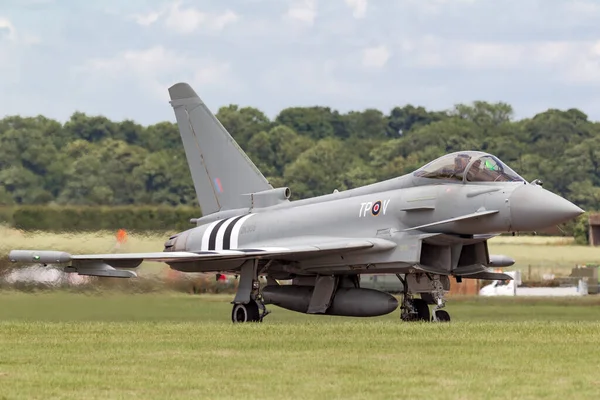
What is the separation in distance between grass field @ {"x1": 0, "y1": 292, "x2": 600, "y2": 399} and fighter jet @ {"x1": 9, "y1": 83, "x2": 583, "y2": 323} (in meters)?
1.70

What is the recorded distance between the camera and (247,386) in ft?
35.6

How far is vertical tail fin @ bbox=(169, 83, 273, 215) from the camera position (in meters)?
22.9

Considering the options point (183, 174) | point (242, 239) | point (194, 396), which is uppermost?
point (183, 174)

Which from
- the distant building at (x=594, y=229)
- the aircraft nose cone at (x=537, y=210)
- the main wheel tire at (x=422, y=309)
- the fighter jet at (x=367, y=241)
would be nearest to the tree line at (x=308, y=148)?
the distant building at (x=594, y=229)

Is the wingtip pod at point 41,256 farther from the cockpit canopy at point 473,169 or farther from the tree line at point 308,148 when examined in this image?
the tree line at point 308,148

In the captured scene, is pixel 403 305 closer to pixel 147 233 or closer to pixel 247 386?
pixel 147 233

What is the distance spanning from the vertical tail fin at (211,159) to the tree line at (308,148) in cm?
1091

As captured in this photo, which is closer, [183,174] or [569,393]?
[569,393]

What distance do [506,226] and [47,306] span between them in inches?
283

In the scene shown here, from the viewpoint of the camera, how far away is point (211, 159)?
23.3 meters

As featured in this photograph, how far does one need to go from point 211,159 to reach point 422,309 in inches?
196

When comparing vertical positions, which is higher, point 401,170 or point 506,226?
point 401,170

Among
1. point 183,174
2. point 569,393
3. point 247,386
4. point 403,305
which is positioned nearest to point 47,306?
point 403,305

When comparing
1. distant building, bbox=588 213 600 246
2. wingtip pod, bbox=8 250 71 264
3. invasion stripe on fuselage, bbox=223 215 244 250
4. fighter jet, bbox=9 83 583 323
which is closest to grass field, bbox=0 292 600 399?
wingtip pod, bbox=8 250 71 264
